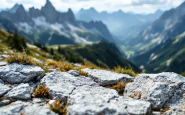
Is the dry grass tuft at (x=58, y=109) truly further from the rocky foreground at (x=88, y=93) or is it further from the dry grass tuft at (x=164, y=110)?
the dry grass tuft at (x=164, y=110)

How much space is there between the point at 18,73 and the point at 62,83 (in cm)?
284

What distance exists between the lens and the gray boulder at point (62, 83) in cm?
1080

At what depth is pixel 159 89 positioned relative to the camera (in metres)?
11.0

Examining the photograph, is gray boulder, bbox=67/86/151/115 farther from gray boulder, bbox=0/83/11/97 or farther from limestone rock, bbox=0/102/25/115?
gray boulder, bbox=0/83/11/97

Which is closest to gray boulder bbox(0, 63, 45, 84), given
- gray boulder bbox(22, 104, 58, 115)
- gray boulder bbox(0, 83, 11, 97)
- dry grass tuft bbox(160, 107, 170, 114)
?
gray boulder bbox(0, 83, 11, 97)

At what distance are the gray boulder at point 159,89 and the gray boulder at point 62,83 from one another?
266 cm

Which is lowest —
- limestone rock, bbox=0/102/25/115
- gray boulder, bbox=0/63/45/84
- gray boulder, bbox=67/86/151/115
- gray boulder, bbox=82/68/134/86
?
limestone rock, bbox=0/102/25/115

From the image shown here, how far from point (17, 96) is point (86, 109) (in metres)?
3.83

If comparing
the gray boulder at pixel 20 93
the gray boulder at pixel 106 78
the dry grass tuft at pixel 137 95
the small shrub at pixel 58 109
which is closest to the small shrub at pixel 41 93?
the gray boulder at pixel 20 93

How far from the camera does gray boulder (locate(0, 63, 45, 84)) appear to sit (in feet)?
40.2

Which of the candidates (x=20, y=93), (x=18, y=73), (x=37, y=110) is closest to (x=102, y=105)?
(x=37, y=110)

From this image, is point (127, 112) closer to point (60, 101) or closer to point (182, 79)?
point (60, 101)

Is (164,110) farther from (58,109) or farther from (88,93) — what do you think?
(58,109)

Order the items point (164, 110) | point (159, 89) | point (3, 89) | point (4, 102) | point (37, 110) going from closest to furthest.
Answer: point (37, 110), point (4, 102), point (164, 110), point (3, 89), point (159, 89)
